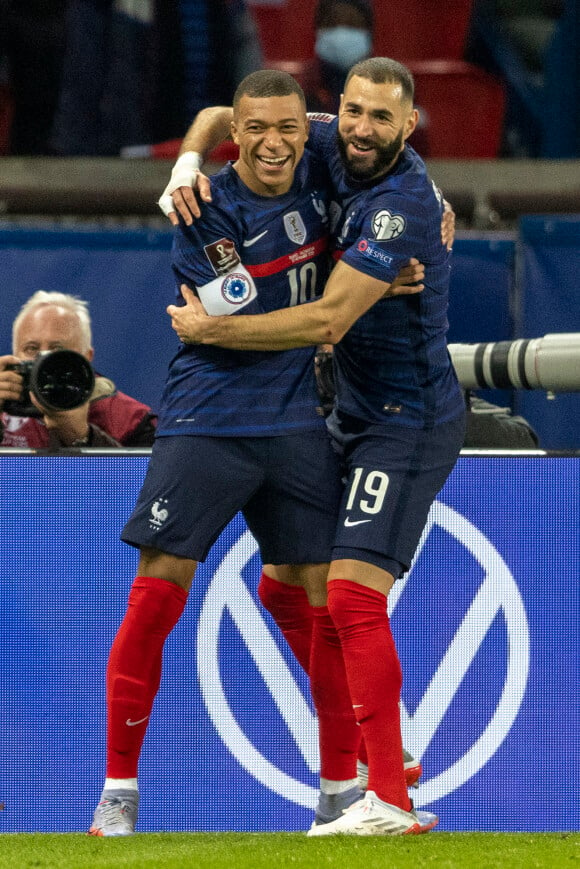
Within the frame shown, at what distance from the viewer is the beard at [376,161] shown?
3.05m

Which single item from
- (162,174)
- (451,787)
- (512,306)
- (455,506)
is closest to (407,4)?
(162,174)

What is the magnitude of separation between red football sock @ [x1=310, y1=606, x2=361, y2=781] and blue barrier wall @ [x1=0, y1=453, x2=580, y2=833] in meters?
0.44

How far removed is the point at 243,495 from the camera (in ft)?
10.3

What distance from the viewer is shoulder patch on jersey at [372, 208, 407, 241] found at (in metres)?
2.97

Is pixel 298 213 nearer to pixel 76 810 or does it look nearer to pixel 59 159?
pixel 76 810

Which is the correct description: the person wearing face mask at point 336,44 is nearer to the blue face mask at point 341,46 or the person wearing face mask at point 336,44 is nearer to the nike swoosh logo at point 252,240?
the blue face mask at point 341,46

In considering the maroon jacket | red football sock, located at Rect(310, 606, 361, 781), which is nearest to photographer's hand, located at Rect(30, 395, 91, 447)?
the maroon jacket

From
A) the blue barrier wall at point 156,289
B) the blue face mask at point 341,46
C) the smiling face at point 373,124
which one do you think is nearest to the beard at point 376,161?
the smiling face at point 373,124

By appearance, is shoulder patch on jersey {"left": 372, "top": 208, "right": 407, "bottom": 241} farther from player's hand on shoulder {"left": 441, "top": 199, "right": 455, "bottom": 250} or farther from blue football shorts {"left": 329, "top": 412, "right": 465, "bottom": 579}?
blue football shorts {"left": 329, "top": 412, "right": 465, "bottom": 579}

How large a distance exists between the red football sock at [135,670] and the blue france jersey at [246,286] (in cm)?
39

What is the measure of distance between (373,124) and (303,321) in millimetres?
468

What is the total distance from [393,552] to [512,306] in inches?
104

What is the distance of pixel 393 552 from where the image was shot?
303 centimetres

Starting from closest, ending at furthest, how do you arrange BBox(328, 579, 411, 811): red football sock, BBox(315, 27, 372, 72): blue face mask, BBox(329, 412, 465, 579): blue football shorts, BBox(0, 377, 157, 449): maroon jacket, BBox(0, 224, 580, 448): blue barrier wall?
BBox(328, 579, 411, 811): red football sock < BBox(329, 412, 465, 579): blue football shorts < BBox(0, 377, 157, 449): maroon jacket < BBox(0, 224, 580, 448): blue barrier wall < BBox(315, 27, 372, 72): blue face mask
